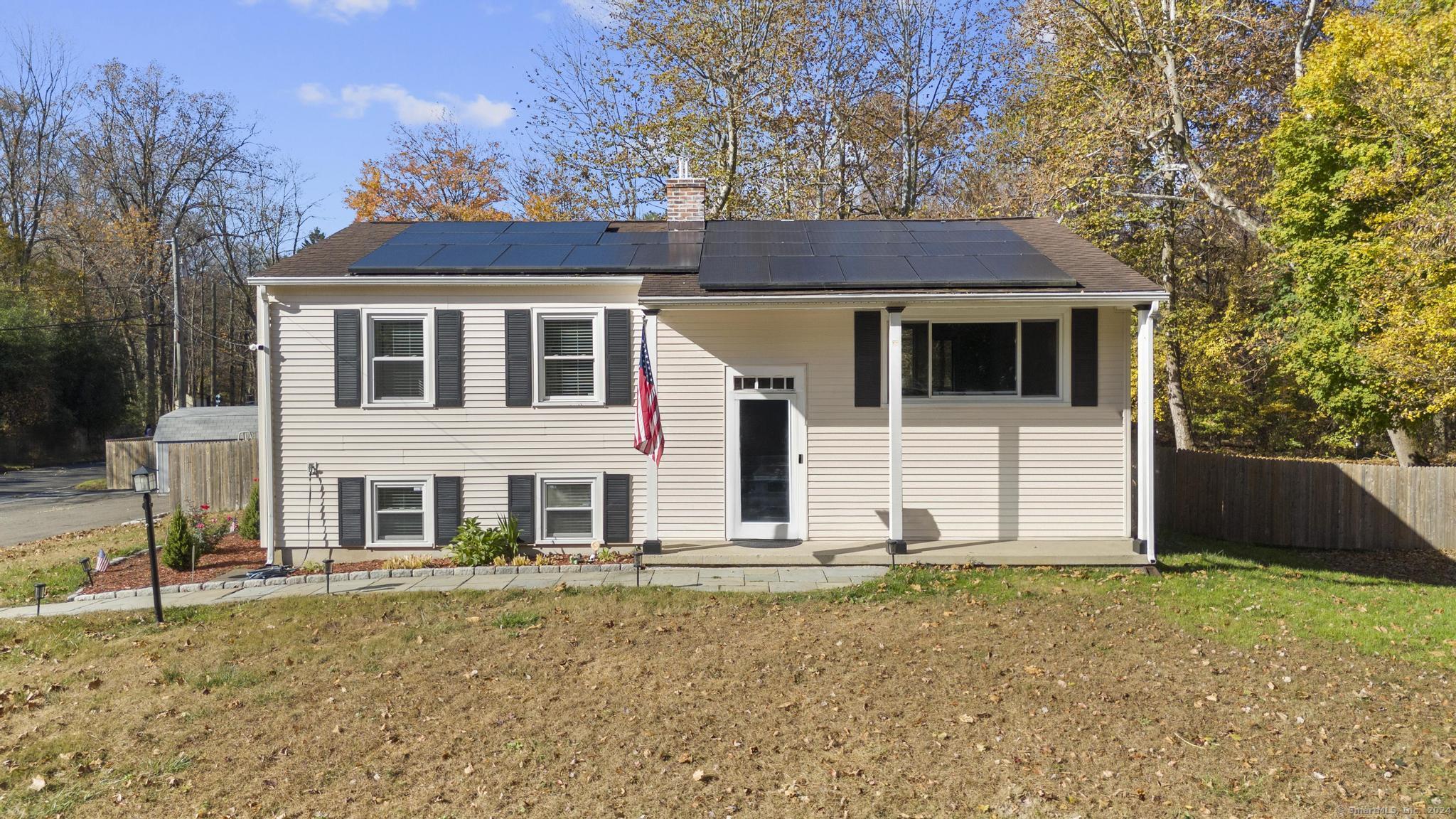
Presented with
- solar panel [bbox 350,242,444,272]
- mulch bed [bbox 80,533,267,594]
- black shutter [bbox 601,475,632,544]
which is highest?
solar panel [bbox 350,242,444,272]

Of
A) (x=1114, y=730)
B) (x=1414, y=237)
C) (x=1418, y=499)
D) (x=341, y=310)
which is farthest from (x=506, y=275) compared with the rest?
(x=1418, y=499)

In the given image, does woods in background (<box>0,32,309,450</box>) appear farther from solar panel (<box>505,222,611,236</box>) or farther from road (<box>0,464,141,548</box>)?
solar panel (<box>505,222,611,236</box>)

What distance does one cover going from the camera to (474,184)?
30.8m

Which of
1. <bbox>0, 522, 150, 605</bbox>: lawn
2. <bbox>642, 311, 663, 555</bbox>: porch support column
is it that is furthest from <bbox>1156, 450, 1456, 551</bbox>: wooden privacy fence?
<bbox>0, 522, 150, 605</bbox>: lawn

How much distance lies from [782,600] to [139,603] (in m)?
7.33

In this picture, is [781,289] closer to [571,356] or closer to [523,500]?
[571,356]

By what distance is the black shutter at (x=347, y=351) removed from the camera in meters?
10.1

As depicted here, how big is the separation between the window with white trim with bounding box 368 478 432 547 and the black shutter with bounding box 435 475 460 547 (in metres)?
0.16

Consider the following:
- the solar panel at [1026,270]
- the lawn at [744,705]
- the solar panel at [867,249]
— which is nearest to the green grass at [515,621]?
the lawn at [744,705]

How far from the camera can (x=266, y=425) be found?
1004 cm

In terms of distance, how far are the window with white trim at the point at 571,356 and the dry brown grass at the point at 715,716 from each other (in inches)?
137

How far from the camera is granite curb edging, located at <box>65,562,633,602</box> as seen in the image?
29.7 ft

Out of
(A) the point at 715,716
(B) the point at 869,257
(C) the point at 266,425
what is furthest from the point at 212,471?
(A) the point at 715,716

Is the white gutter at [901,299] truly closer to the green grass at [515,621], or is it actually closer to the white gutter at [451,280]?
the white gutter at [451,280]
